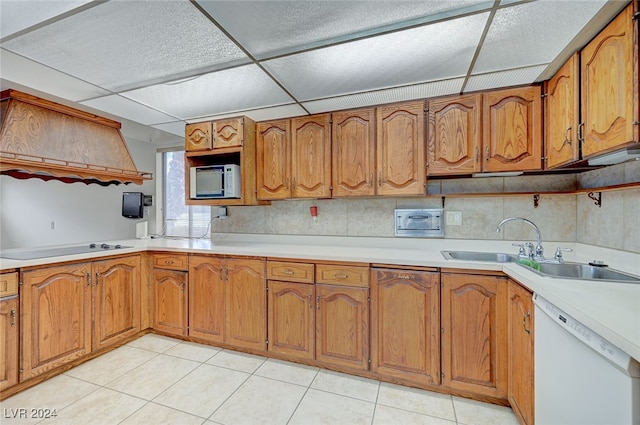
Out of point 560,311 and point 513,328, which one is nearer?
point 560,311

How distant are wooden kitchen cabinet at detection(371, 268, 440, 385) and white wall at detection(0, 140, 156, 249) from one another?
3517mm

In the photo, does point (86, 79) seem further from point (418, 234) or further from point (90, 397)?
point (418, 234)

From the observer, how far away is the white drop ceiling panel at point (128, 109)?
2283 mm

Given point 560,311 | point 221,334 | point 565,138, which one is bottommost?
point 221,334

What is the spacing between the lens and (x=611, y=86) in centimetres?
124

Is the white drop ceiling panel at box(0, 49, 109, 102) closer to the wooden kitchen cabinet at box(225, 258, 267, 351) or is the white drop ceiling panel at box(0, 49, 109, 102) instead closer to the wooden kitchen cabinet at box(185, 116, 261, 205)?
the wooden kitchen cabinet at box(185, 116, 261, 205)

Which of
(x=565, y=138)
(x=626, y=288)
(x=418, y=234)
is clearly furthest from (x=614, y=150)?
(x=418, y=234)

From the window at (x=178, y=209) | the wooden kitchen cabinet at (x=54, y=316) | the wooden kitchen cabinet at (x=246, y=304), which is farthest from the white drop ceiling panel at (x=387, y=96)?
the wooden kitchen cabinet at (x=54, y=316)

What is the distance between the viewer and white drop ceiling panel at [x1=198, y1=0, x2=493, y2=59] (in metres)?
1.23

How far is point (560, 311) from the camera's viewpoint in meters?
1.07

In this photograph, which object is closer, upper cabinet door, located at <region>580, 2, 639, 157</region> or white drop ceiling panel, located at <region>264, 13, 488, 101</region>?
upper cabinet door, located at <region>580, 2, 639, 157</region>

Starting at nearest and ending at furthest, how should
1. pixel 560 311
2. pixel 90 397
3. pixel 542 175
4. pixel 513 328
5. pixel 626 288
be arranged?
pixel 560 311, pixel 626 288, pixel 513 328, pixel 90 397, pixel 542 175

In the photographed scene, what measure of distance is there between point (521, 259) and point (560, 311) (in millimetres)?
865

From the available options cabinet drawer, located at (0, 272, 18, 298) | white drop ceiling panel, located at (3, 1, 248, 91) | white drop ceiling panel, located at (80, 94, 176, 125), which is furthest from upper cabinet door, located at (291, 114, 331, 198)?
cabinet drawer, located at (0, 272, 18, 298)
